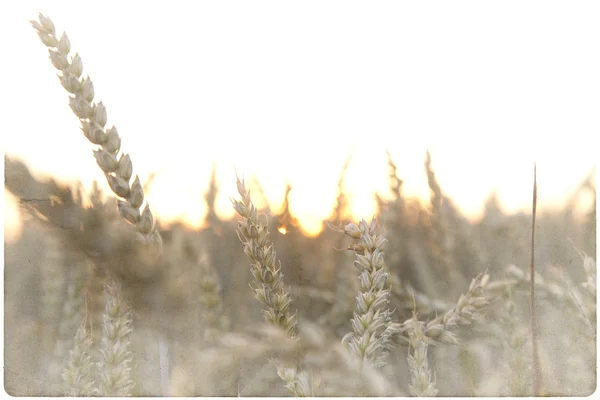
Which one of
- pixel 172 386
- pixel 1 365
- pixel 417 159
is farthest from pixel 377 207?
pixel 1 365

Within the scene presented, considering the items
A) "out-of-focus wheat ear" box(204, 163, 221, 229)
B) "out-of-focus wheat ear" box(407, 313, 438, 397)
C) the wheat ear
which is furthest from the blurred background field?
"out-of-focus wheat ear" box(407, 313, 438, 397)

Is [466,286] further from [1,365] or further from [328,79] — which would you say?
[1,365]

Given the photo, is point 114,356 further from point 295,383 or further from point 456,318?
point 456,318

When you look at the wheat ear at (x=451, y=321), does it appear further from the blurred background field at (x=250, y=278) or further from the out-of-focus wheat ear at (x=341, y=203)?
the out-of-focus wheat ear at (x=341, y=203)

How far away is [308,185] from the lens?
1.62m

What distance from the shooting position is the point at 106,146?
123cm

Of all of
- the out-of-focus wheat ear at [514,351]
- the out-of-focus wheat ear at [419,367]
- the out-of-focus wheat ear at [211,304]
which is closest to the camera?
the out-of-focus wheat ear at [419,367]

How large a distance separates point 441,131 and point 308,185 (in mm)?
339

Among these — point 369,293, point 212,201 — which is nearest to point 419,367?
point 369,293

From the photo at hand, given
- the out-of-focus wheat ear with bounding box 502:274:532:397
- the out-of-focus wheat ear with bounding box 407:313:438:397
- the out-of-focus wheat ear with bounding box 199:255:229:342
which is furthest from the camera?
the out-of-focus wheat ear with bounding box 199:255:229:342

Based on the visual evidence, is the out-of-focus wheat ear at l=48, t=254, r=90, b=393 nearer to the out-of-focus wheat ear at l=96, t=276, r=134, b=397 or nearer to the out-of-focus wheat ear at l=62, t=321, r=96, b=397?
the out-of-focus wheat ear at l=62, t=321, r=96, b=397

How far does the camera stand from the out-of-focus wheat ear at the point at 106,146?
1190 mm

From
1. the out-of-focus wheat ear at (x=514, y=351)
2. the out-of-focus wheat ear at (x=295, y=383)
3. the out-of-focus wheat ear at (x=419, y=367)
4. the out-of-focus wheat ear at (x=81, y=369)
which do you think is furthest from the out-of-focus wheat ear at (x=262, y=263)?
the out-of-focus wheat ear at (x=514, y=351)

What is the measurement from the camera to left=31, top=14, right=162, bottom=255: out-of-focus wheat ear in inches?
46.9
